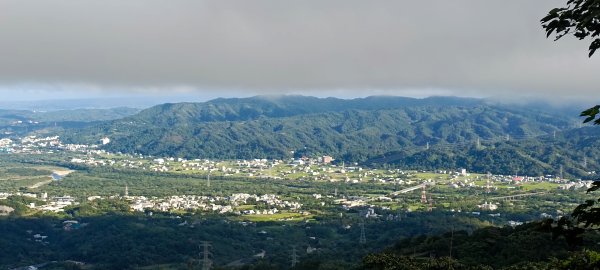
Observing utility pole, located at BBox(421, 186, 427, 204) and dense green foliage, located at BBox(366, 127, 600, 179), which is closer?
utility pole, located at BBox(421, 186, 427, 204)

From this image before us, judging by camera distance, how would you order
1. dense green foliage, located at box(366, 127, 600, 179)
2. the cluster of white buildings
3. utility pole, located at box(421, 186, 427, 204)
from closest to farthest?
the cluster of white buildings, utility pole, located at box(421, 186, 427, 204), dense green foliage, located at box(366, 127, 600, 179)

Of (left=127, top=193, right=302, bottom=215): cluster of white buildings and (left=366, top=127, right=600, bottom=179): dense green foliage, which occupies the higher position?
(left=366, top=127, right=600, bottom=179): dense green foliage

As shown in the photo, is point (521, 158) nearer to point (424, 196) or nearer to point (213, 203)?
point (424, 196)

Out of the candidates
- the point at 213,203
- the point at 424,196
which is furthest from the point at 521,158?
the point at 213,203

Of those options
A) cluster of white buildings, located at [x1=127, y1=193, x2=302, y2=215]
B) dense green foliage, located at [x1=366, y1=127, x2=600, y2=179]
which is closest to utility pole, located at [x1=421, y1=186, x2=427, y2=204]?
cluster of white buildings, located at [x1=127, y1=193, x2=302, y2=215]

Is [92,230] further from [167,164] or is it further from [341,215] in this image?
[167,164]

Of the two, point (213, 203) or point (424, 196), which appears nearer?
point (213, 203)

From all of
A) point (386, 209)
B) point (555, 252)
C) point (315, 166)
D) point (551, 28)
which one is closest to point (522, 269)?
point (555, 252)

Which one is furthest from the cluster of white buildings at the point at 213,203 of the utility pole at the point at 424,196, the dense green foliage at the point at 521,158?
the dense green foliage at the point at 521,158

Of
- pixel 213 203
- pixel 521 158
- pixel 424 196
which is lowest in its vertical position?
pixel 213 203

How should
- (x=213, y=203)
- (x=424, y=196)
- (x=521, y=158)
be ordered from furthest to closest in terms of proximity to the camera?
(x=521, y=158), (x=424, y=196), (x=213, y=203)

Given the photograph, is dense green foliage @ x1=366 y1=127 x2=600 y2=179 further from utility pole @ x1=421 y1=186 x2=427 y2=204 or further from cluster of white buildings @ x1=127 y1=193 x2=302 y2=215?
cluster of white buildings @ x1=127 y1=193 x2=302 y2=215
